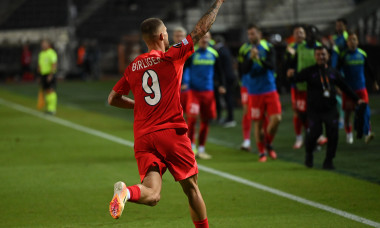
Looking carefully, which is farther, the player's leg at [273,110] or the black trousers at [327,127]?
the player's leg at [273,110]

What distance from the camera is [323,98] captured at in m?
11.6

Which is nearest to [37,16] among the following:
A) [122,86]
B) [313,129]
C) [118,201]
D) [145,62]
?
[313,129]

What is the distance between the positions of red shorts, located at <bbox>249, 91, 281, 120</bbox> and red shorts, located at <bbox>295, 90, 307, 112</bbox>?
43.8 inches

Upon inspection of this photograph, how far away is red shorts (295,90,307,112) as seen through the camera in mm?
13796

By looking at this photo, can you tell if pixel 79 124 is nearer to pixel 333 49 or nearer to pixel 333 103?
pixel 333 49

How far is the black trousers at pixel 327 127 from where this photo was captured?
1157cm

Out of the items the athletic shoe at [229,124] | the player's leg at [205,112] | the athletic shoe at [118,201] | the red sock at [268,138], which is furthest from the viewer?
the athletic shoe at [229,124]

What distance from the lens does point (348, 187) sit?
1022 centimetres

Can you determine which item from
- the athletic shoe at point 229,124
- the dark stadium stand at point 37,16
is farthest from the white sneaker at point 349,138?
the dark stadium stand at point 37,16

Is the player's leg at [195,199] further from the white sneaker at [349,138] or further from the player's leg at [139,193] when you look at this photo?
the white sneaker at [349,138]

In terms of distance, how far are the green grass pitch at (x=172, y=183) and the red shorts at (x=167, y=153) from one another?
1689 mm

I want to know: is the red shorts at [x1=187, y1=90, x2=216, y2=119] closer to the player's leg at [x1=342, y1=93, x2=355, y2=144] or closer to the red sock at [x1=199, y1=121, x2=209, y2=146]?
the red sock at [x1=199, y1=121, x2=209, y2=146]

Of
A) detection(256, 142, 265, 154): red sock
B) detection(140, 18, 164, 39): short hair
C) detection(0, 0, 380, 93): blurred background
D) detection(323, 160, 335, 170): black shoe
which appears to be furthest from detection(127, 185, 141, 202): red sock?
detection(0, 0, 380, 93): blurred background

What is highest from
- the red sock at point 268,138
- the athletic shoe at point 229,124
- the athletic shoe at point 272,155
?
the red sock at point 268,138
